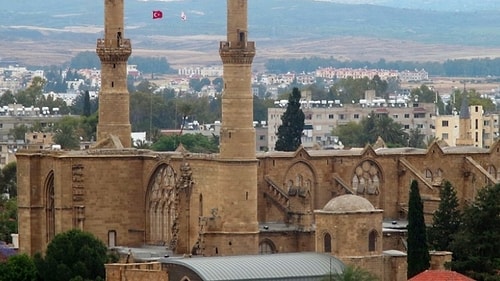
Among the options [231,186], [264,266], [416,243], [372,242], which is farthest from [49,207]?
[416,243]

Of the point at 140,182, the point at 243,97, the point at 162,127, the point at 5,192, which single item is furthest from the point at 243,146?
the point at 162,127

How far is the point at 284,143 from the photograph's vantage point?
384 ft

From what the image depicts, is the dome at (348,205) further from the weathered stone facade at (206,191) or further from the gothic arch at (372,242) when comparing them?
the weathered stone facade at (206,191)

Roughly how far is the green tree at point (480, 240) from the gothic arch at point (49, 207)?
1672 centimetres

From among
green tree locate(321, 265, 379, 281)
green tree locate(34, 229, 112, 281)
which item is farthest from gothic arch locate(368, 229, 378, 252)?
green tree locate(34, 229, 112, 281)

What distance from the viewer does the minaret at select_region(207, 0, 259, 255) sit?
80.4 meters

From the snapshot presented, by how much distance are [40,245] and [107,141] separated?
4735 millimetres

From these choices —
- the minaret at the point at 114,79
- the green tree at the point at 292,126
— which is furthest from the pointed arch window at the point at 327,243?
the green tree at the point at 292,126

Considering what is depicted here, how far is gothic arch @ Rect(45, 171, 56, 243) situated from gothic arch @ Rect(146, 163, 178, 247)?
362cm

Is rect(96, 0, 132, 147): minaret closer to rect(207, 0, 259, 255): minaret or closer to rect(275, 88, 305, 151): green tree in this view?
rect(207, 0, 259, 255): minaret

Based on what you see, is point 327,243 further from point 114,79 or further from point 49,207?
point 114,79

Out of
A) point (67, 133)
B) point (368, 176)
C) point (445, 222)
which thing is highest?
point (368, 176)

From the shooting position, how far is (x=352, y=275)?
6962 cm

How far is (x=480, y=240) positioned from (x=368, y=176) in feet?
43.6
